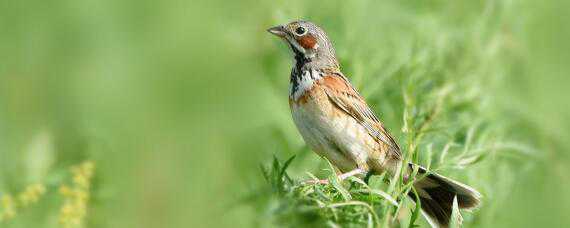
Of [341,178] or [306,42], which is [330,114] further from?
[341,178]

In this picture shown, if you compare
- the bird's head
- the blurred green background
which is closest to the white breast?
the bird's head

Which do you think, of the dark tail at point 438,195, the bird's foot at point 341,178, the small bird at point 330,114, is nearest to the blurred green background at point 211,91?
the small bird at point 330,114

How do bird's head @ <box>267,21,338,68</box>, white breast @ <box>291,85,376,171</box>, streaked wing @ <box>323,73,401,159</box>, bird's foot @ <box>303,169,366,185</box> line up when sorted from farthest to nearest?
bird's head @ <box>267,21,338,68</box>
streaked wing @ <box>323,73,401,159</box>
white breast @ <box>291,85,376,171</box>
bird's foot @ <box>303,169,366,185</box>

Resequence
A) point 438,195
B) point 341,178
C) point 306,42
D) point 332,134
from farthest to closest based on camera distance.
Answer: point 306,42
point 332,134
point 438,195
point 341,178

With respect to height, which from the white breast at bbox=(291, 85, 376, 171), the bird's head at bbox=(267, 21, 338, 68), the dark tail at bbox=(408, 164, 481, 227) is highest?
the bird's head at bbox=(267, 21, 338, 68)

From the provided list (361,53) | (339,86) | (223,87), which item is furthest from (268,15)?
(339,86)

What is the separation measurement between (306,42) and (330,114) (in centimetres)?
31

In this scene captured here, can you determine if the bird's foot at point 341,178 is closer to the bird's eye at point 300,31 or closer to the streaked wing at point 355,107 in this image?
the streaked wing at point 355,107

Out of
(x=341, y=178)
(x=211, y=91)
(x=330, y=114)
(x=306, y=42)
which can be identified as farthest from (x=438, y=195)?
(x=211, y=91)

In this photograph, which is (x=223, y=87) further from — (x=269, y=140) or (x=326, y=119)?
(x=326, y=119)

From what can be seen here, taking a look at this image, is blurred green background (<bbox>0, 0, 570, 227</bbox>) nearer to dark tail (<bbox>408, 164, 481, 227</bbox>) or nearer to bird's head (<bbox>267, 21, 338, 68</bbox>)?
bird's head (<bbox>267, 21, 338, 68</bbox>)

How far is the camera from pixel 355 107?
4.70m

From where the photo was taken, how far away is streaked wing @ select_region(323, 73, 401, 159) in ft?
15.3

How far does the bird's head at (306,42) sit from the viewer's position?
15.9ft
